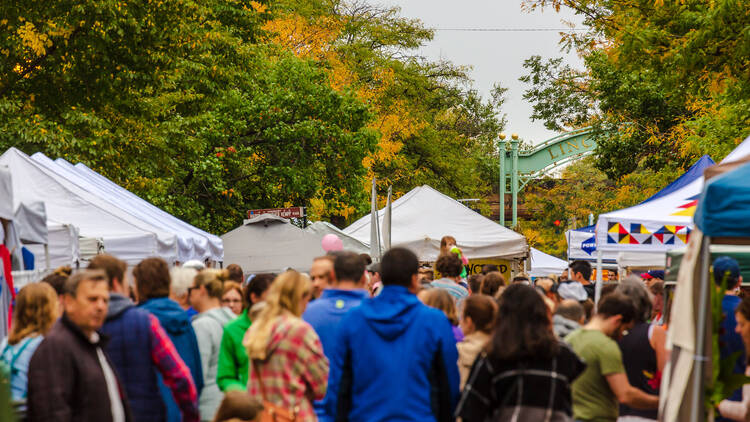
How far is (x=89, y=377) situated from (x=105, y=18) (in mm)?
12046

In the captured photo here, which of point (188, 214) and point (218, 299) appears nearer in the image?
point (218, 299)

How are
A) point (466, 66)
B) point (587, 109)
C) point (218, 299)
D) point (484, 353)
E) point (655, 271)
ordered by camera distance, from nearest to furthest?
point (484, 353) < point (218, 299) < point (655, 271) < point (587, 109) < point (466, 66)

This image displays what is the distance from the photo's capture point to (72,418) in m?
5.11

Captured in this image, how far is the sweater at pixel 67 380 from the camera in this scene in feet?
16.3

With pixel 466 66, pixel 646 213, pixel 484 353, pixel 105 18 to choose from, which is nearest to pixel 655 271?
pixel 646 213

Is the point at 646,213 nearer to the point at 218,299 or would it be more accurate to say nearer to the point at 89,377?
the point at 218,299

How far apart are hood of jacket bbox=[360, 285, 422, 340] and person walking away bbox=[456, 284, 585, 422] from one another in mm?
632

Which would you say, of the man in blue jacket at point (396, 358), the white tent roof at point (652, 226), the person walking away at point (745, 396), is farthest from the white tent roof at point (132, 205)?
the person walking away at point (745, 396)

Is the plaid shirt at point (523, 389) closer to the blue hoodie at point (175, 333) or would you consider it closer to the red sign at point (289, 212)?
the blue hoodie at point (175, 333)

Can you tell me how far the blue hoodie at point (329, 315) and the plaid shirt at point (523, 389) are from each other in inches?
56.6

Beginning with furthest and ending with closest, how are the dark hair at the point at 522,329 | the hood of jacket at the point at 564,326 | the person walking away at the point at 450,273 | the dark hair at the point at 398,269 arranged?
the person walking away at the point at 450,273 < the hood of jacket at the point at 564,326 < the dark hair at the point at 398,269 < the dark hair at the point at 522,329

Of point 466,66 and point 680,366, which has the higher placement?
point 466,66

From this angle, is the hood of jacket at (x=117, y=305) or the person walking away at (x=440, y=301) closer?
the hood of jacket at (x=117, y=305)

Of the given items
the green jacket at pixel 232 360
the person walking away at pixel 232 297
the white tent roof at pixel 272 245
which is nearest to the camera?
the green jacket at pixel 232 360
